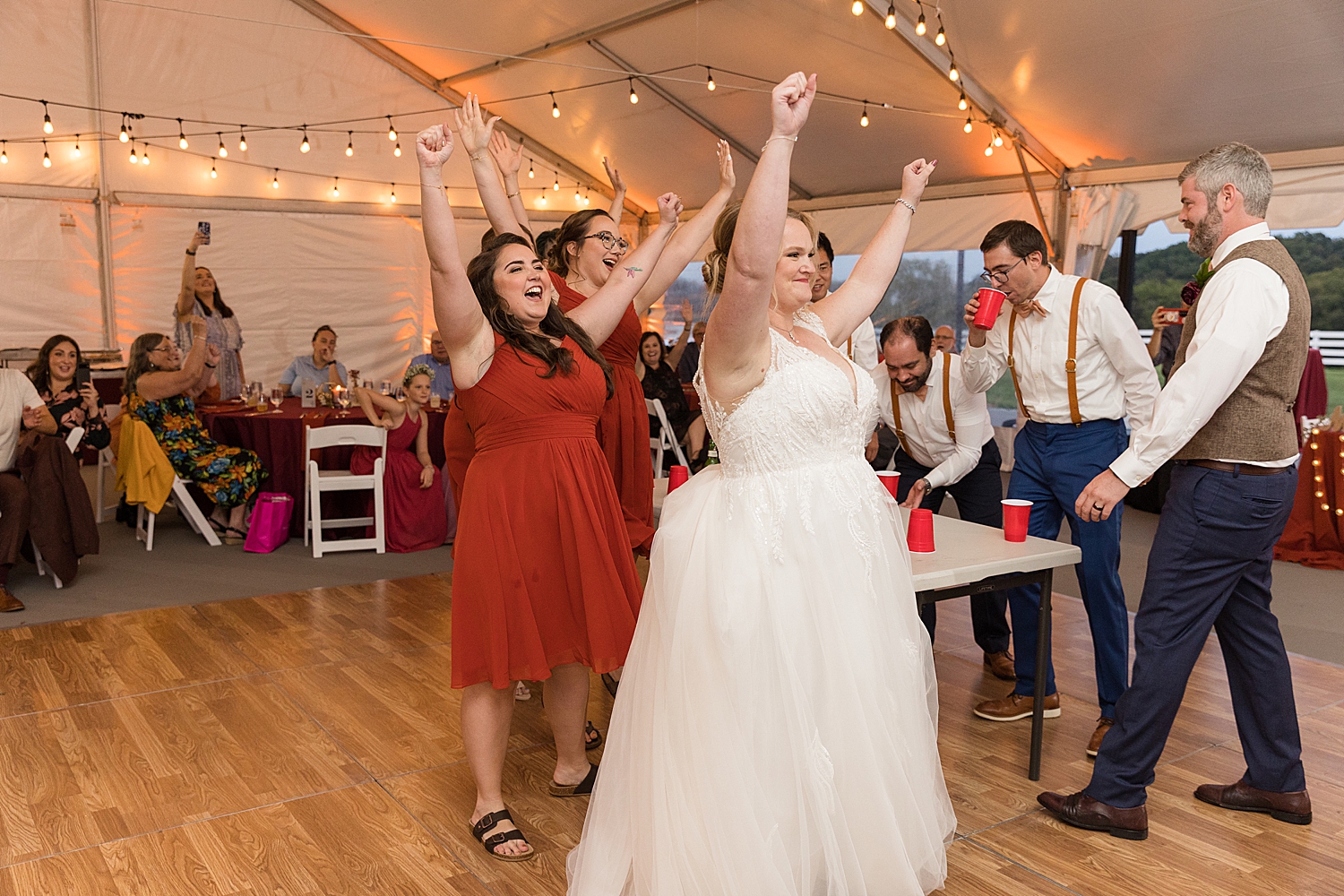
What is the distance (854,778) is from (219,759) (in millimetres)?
2078

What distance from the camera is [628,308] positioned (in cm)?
315

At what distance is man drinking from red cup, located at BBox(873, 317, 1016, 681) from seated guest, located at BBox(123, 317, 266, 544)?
13.9ft

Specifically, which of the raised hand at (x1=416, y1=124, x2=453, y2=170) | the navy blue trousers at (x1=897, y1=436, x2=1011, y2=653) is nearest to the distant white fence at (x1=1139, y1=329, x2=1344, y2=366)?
the navy blue trousers at (x1=897, y1=436, x2=1011, y2=653)

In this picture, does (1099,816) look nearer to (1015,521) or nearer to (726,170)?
(1015,521)

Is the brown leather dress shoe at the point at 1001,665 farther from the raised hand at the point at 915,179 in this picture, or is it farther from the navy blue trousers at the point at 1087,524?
the raised hand at the point at 915,179

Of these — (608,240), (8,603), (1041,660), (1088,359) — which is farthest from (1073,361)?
(8,603)

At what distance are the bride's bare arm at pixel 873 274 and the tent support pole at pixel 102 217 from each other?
9.36m

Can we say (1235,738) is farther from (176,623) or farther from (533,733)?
(176,623)

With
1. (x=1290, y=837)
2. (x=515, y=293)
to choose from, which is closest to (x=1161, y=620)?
(x=1290, y=837)

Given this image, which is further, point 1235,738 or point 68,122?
point 68,122

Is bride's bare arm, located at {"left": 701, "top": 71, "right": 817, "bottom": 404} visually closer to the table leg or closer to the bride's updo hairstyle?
the bride's updo hairstyle

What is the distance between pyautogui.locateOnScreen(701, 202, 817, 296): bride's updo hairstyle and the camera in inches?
88.7

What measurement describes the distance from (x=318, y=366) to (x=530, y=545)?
6.25 metres

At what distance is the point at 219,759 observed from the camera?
126 inches
